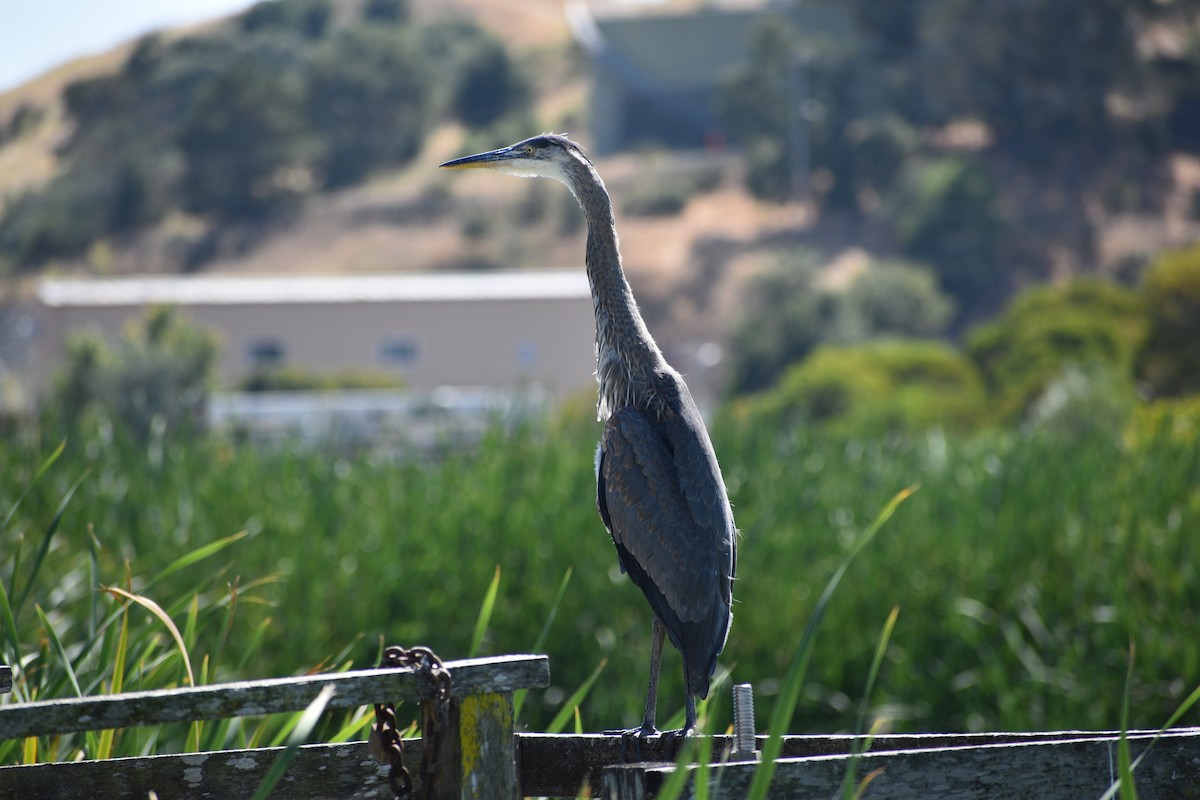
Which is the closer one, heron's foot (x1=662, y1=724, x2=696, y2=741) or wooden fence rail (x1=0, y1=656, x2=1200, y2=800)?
wooden fence rail (x1=0, y1=656, x2=1200, y2=800)

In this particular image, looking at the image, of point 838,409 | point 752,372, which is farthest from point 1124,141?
point 838,409

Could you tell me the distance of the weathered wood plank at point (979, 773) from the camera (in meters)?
2.11

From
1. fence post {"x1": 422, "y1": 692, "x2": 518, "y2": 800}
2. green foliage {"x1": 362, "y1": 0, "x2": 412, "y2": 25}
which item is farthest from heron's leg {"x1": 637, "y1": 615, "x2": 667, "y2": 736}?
green foliage {"x1": 362, "y1": 0, "x2": 412, "y2": 25}

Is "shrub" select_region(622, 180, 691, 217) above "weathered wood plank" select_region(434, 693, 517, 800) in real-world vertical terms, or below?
below

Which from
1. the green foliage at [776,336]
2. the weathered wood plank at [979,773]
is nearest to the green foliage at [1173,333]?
the green foliage at [776,336]

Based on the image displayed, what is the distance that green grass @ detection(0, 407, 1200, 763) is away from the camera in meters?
7.94

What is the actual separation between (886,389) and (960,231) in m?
22.4

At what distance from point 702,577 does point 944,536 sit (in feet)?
21.5

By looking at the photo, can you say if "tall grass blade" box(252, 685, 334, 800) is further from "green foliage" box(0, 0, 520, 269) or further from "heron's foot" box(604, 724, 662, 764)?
"green foliage" box(0, 0, 520, 269)

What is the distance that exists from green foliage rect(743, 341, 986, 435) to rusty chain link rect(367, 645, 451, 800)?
72.9 feet

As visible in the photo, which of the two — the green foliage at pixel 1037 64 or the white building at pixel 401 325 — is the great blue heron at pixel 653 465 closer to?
the white building at pixel 401 325

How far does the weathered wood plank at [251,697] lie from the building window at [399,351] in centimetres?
4148

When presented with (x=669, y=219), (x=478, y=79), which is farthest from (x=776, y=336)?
(x=478, y=79)

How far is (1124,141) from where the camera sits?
172 ft
